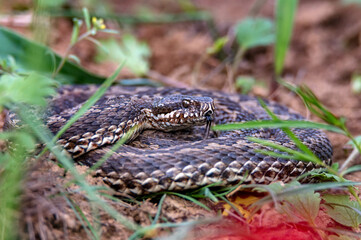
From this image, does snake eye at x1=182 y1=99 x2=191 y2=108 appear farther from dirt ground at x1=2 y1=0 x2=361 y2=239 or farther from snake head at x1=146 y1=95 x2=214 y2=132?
dirt ground at x1=2 y1=0 x2=361 y2=239

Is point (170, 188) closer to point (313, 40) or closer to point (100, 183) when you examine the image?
point (100, 183)

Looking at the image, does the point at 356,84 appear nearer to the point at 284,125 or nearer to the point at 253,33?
the point at 253,33

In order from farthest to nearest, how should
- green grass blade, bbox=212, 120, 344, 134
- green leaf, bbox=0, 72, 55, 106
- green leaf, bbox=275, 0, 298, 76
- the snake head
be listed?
green leaf, bbox=275, 0, 298, 76
the snake head
green grass blade, bbox=212, 120, 344, 134
green leaf, bbox=0, 72, 55, 106

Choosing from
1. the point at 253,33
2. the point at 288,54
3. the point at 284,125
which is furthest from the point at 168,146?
the point at 288,54

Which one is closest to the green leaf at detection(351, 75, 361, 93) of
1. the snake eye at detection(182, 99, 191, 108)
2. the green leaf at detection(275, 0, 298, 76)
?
the green leaf at detection(275, 0, 298, 76)

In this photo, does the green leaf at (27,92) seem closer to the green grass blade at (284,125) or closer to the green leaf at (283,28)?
the green grass blade at (284,125)

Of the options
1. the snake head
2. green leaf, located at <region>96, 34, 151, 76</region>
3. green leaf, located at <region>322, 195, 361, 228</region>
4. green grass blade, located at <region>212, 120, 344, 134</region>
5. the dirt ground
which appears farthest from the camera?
the dirt ground
